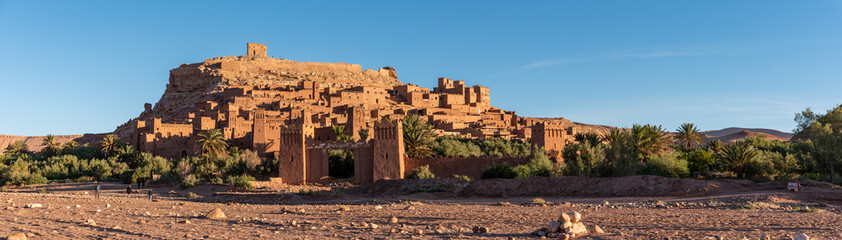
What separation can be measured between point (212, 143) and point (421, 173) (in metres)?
17.9

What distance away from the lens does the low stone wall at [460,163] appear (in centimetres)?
2973

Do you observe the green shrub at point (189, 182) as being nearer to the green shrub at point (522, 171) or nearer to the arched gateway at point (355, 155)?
the arched gateway at point (355, 155)

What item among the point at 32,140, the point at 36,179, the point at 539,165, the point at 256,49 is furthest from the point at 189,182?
the point at 32,140

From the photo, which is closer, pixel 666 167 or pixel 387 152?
pixel 666 167

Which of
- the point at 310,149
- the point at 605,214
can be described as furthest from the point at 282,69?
the point at 605,214

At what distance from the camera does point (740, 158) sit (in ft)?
89.3

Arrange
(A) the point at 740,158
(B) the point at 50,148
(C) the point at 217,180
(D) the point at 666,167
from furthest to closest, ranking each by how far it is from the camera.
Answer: (B) the point at 50,148, (C) the point at 217,180, (A) the point at 740,158, (D) the point at 666,167

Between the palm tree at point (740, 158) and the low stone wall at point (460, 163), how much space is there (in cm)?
795

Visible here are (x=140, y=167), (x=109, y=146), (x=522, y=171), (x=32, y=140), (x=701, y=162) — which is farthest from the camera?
(x=32, y=140)

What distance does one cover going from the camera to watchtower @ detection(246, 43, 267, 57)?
93375mm

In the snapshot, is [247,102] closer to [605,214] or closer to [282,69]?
[282,69]

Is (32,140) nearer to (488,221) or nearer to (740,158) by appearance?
(740,158)

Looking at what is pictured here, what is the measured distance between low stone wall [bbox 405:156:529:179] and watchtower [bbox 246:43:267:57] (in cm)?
6653

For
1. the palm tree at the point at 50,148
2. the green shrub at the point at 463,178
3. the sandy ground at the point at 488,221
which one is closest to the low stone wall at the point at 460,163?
the green shrub at the point at 463,178
